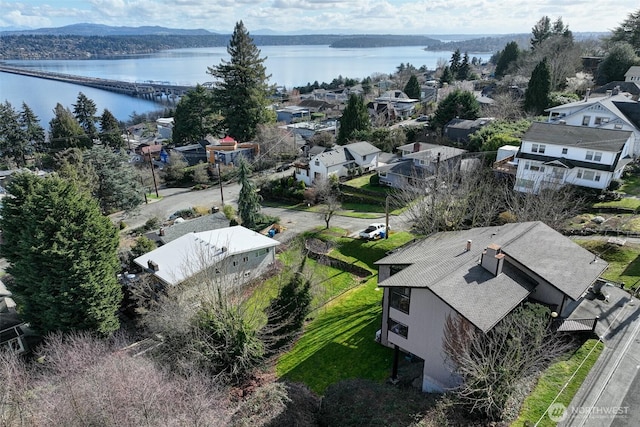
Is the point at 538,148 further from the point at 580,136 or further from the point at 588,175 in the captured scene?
the point at 588,175

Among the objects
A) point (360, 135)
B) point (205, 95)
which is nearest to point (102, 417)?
point (360, 135)

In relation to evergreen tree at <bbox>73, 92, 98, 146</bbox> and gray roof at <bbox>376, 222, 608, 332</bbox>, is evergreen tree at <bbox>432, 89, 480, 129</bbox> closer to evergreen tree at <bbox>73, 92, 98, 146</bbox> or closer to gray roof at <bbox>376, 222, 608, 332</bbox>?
gray roof at <bbox>376, 222, 608, 332</bbox>

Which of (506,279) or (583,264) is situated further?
(583,264)

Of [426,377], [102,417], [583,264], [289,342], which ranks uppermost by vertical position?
[583,264]

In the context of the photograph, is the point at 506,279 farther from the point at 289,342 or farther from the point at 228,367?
the point at 228,367

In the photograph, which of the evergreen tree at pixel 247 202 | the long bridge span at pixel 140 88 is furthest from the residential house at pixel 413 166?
the long bridge span at pixel 140 88

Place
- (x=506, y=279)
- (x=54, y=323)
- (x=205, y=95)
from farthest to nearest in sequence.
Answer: (x=205, y=95), (x=54, y=323), (x=506, y=279)

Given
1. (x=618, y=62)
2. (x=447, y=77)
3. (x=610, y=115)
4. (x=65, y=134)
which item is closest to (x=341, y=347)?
(x=610, y=115)
